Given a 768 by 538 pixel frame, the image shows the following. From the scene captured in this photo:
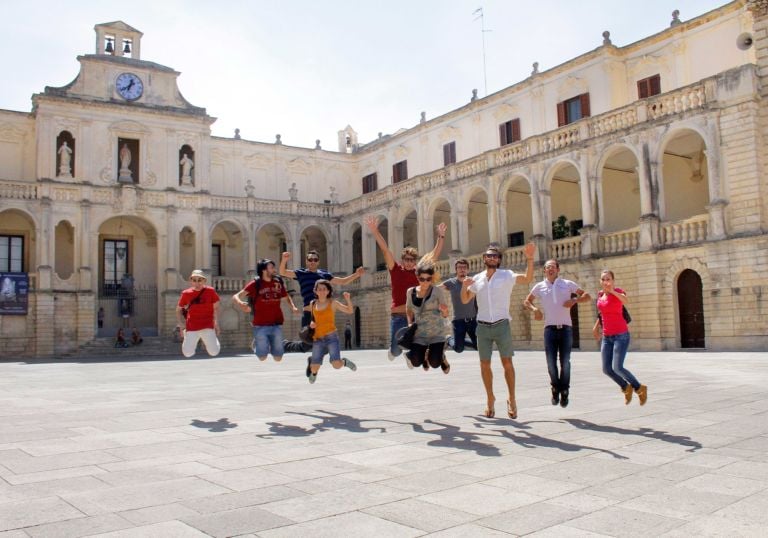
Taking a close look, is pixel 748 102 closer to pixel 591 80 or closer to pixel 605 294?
pixel 591 80

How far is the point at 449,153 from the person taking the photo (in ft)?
129

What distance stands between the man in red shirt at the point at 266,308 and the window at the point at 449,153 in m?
30.3

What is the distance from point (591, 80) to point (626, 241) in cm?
920

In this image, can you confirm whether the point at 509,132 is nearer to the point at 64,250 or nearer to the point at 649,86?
the point at 649,86

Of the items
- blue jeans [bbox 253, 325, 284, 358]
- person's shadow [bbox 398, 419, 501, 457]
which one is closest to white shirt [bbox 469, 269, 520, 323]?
person's shadow [bbox 398, 419, 501, 457]

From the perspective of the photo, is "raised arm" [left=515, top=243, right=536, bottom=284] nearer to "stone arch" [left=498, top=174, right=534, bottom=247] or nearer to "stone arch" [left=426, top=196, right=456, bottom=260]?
"stone arch" [left=426, top=196, right=456, bottom=260]

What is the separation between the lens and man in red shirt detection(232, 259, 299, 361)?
970 cm

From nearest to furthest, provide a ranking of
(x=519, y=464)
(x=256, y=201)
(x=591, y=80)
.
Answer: (x=519, y=464), (x=591, y=80), (x=256, y=201)

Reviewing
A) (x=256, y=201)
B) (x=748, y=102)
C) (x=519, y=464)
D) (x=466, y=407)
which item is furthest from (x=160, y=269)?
(x=519, y=464)

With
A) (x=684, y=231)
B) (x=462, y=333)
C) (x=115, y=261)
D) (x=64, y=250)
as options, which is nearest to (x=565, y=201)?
(x=684, y=231)

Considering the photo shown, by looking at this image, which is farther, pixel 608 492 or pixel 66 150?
pixel 66 150

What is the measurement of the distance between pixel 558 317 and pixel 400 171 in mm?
35340

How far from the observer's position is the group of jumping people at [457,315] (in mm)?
7945

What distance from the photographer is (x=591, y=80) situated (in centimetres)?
3172
